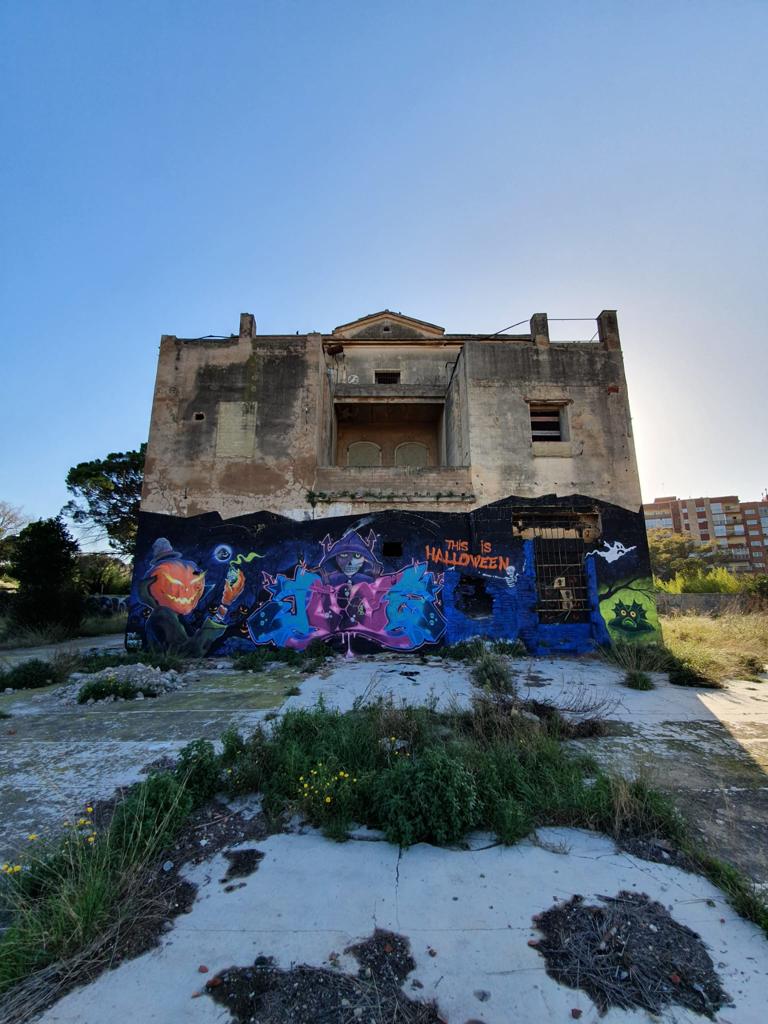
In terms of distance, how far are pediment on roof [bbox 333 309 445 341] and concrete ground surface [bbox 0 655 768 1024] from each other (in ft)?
52.2

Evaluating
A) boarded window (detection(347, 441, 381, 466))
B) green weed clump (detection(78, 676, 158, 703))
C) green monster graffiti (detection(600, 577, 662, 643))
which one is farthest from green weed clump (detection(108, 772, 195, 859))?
boarded window (detection(347, 441, 381, 466))

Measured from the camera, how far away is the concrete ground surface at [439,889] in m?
1.88

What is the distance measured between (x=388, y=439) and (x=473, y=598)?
7613 millimetres

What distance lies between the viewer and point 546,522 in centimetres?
1132

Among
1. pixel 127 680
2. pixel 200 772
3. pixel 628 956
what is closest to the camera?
pixel 628 956

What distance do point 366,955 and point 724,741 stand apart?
4853 millimetres

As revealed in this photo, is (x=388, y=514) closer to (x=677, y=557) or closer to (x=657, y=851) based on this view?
(x=657, y=851)

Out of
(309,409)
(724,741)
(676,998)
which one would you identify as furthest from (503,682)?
(309,409)

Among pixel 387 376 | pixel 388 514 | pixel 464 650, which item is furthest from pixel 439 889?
pixel 387 376

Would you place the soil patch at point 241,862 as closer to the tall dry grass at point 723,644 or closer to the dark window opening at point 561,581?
the tall dry grass at point 723,644

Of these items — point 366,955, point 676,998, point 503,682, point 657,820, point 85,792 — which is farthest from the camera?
point 503,682

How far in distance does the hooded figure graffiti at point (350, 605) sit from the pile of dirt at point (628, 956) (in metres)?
8.27

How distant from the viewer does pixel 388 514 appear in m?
11.3

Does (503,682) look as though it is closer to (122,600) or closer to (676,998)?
(676,998)
